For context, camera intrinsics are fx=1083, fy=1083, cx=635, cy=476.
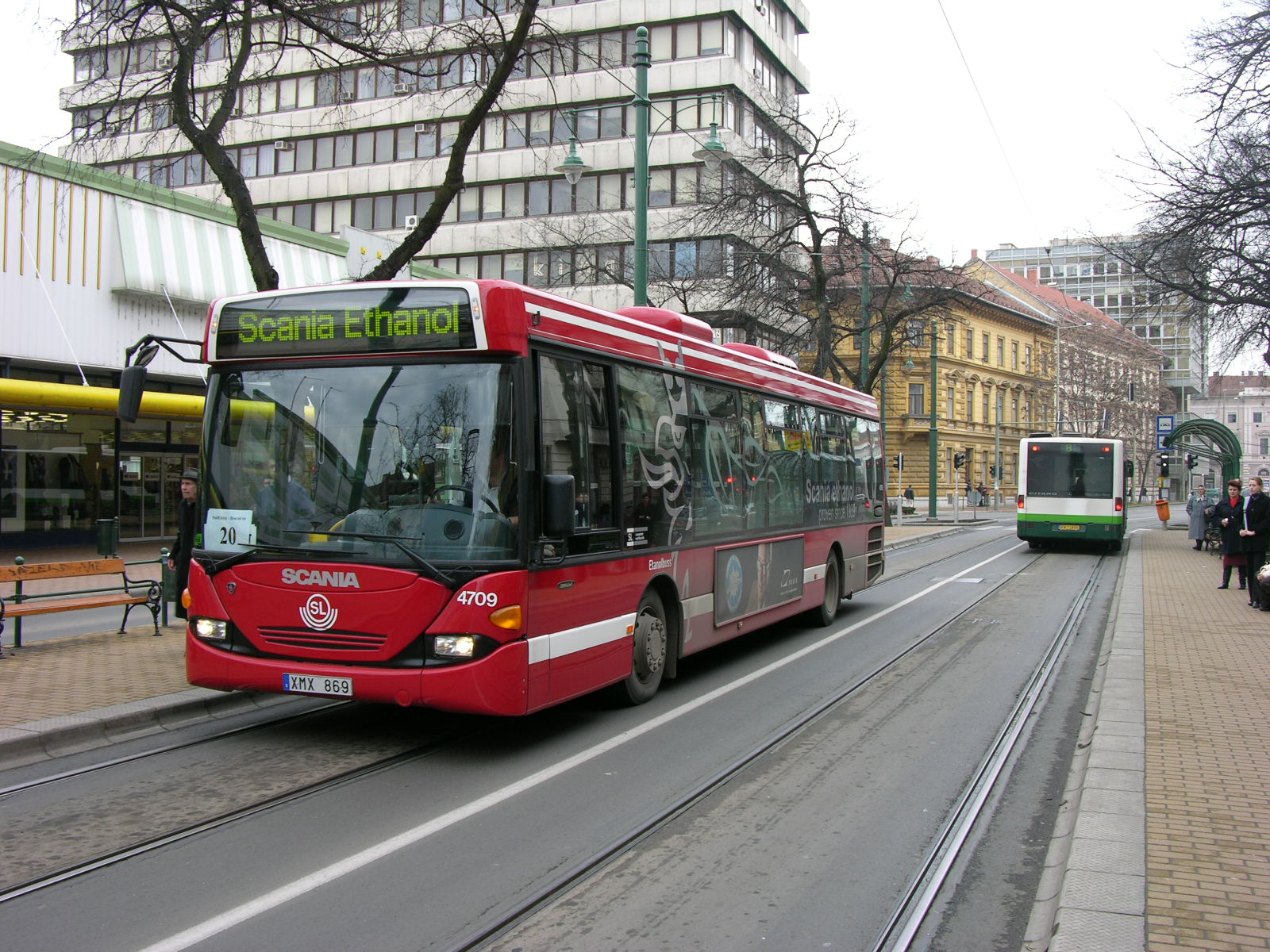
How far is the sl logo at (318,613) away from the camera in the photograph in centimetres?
655

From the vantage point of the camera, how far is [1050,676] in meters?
10.1

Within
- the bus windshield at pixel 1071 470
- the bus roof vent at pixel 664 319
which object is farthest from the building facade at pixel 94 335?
the bus windshield at pixel 1071 470

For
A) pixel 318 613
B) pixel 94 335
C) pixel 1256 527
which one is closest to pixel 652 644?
pixel 318 613

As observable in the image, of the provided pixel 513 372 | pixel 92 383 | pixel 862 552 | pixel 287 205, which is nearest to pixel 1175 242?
pixel 862 552

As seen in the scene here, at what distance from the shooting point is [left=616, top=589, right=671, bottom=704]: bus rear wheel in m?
8.16

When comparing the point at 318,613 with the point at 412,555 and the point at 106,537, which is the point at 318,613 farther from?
the point at 106,537

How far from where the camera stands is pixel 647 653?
8305 millimetres

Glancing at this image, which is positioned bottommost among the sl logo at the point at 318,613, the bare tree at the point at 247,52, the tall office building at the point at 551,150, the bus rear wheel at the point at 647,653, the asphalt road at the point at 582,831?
the asphalt road at the point at 582,831

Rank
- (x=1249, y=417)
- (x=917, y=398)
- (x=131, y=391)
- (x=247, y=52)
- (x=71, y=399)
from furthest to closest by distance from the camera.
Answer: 1. (x=1249, y=417)
2. (x=917, y=398)
3. (x=71, y=399)
4. (x=247, y=52)
5. (x=131, y=391)

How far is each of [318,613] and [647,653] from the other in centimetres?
270

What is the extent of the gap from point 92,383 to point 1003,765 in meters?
22.0

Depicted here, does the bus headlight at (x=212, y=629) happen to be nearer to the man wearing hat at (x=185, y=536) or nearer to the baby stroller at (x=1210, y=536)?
the man wearing hat at (x=185, y=536)

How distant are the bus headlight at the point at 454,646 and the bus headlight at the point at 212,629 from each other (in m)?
1.54

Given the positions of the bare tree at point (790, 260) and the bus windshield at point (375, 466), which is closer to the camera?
the bus windshield at point (375, 466)
